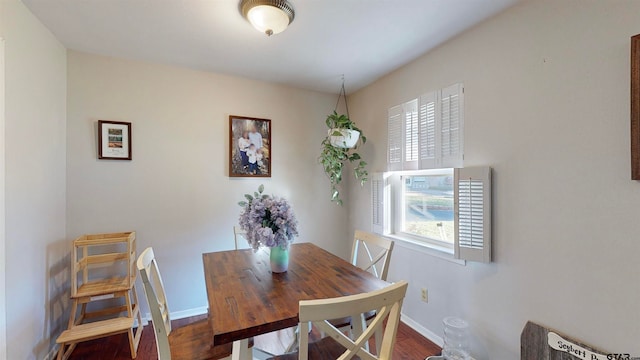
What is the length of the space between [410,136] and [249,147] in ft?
5.31

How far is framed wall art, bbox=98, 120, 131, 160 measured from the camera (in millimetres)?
2354

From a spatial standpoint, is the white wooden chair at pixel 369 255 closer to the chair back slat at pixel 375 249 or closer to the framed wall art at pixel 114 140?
the chair back slat at pixel 375 249

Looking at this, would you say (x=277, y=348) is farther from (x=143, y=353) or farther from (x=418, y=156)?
(x=418, y=156)

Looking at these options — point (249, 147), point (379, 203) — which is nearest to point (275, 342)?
point (379, 203)

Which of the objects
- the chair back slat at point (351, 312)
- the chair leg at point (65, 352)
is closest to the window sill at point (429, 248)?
the chair back slat at point (351, 312)

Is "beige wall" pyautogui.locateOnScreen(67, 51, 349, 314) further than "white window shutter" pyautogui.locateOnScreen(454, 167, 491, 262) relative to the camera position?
Yes

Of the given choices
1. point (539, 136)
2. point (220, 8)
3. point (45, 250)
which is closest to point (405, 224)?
point (539, 136)

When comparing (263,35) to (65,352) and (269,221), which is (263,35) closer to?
(269,221)

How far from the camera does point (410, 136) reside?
2.48 meters

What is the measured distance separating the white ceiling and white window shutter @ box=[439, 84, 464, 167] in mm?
426

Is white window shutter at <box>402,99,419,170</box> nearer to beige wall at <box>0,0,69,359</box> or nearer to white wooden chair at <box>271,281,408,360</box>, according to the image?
white wooden chair at <box>271,281,408,360</box>

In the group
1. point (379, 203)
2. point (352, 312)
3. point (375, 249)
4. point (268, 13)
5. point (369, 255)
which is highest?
point (268, 13)

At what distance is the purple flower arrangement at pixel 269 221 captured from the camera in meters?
1.55

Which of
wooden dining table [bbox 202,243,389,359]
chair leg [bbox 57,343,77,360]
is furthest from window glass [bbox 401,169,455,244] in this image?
chair leg [bbox 57,343,77,360]
